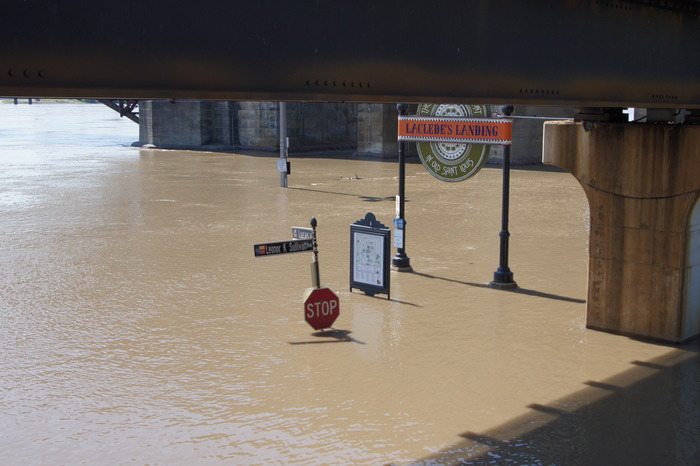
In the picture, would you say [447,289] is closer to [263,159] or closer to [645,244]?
[645,244]

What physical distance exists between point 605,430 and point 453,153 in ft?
22.5

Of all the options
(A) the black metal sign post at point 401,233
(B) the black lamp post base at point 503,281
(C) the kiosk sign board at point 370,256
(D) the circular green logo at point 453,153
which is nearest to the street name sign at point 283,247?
(C) the kiosk sign board at point 370,256

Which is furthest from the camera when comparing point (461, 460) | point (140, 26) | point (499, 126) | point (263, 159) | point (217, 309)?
point (263, 159)

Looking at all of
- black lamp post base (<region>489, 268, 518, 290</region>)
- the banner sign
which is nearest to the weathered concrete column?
the banner sign

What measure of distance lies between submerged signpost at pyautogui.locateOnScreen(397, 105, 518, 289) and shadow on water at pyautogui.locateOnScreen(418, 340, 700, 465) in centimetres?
437

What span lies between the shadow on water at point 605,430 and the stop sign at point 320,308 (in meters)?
3.33

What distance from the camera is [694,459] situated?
7.35 m

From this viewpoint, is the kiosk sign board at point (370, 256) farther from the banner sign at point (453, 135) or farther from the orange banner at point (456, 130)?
the orange banner at point (456, 130)

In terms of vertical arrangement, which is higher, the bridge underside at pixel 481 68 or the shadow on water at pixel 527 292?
the bridge underside at pixel 481 68

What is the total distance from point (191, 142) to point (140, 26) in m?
40.4

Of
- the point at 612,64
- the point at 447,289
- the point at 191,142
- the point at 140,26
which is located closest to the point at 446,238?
the point at 447,289

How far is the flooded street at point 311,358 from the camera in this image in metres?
7.65

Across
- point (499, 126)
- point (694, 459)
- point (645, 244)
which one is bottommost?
point (694, 459)

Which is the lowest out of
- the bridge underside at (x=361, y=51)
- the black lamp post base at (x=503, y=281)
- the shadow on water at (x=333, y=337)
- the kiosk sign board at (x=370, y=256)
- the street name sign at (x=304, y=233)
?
the shadow on water at (x=333, y=337)
